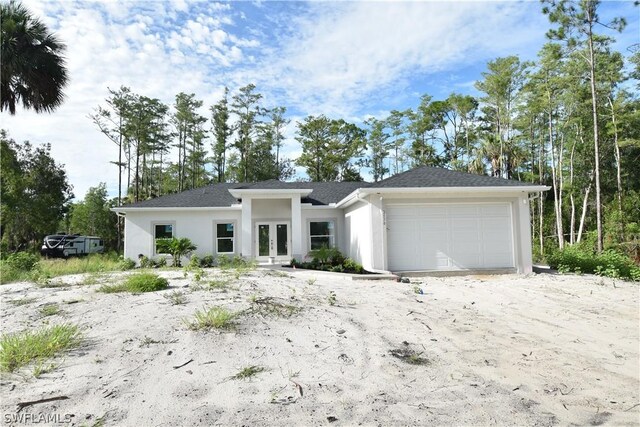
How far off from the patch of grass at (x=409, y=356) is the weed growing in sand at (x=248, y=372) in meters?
1.55

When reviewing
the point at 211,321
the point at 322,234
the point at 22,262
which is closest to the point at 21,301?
the point at 211,321

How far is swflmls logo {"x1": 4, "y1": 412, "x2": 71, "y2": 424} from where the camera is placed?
2.77m

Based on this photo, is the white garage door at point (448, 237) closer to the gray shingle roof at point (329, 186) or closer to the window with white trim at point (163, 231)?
the gray shingle roof at point (329, 186)

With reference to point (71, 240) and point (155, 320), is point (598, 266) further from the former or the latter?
point (71, 240)

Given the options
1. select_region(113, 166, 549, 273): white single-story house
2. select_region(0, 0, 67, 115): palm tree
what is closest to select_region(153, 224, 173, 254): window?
select_region(113, 166, 549, 273): white single-story house

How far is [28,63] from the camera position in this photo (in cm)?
1202

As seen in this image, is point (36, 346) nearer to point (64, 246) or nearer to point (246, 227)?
point (246, 227)

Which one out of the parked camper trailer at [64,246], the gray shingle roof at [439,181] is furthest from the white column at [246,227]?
the parked camper trailer at [64,246]

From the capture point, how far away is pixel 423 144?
112ft

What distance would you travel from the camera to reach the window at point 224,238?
53.1 ft

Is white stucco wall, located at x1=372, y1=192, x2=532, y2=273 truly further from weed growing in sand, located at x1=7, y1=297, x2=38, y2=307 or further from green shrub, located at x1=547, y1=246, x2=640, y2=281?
weed growing in sand, located at x1=7, y1=297, x2=38, y2=307

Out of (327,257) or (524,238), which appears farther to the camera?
(327,257)

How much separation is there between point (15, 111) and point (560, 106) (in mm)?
27137

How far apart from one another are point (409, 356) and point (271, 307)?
228cm
